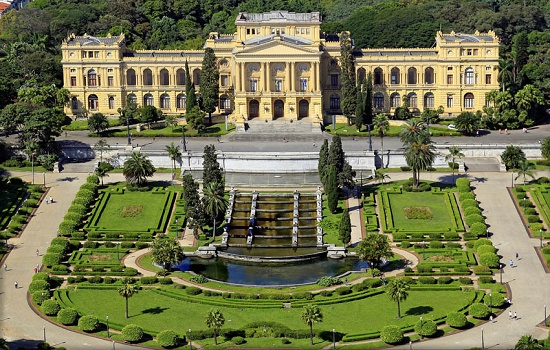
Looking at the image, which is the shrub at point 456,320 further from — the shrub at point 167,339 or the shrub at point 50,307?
the shrub at point 50,307

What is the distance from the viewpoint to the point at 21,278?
147 metres

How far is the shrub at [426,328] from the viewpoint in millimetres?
126500

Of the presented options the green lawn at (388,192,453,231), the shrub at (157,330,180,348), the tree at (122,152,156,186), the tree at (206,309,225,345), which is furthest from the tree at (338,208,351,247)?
the shrub at (157,330,180,348)

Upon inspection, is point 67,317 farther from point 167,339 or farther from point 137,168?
point 137,168

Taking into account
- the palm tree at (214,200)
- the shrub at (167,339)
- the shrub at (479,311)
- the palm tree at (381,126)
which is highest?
the palm tree at (381,126)

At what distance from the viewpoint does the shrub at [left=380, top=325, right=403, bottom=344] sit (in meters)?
125

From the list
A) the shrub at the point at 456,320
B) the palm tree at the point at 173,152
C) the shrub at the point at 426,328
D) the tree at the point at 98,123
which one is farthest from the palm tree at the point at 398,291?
the tree at the point at 98,123

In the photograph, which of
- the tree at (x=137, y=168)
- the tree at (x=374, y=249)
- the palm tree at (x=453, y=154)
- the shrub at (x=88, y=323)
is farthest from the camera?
the palm tree at (x=453, y=154)

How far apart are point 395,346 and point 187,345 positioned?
20020 mm

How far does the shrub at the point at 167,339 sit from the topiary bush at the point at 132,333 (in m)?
2.34

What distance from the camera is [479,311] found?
132 metres

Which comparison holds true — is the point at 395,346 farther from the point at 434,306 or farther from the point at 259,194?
the point at 259,194

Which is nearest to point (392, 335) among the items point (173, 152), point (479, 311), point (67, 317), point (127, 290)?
point (479, 311)

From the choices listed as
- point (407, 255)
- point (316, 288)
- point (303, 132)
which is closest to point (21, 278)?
point (316, 288)
